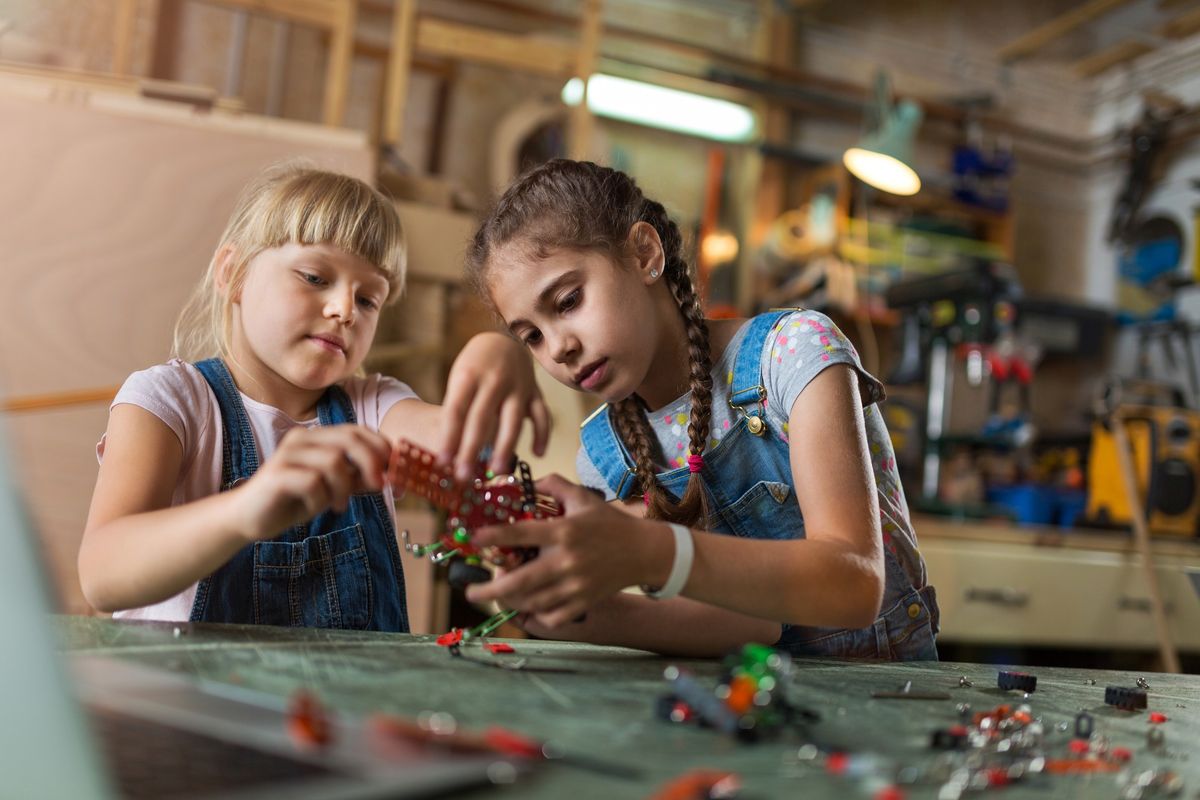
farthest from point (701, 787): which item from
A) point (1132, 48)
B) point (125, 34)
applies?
point (1132, 48)

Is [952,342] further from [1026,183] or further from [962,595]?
[1026,183]

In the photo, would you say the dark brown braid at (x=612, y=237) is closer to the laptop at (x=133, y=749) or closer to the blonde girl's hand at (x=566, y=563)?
the blonde girl's hand at (x=566, y=563)

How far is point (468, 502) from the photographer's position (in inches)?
30.9

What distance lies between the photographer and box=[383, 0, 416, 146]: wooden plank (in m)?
2.78

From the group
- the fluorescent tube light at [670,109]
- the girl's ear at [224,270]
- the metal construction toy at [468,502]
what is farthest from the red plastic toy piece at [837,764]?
the fluorescent tube light at [670,109]

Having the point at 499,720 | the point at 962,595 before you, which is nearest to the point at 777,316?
the point at 499,720

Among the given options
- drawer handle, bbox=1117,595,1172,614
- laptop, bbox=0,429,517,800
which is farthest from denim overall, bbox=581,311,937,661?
drawer handle, bbox=1117,595,1172,614

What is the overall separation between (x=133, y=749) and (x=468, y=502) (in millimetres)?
363

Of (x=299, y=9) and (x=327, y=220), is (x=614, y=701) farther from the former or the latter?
(x=299, y=9)

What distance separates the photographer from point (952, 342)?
11.2 ft

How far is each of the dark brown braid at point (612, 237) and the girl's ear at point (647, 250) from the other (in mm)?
14

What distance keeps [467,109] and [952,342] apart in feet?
6.52

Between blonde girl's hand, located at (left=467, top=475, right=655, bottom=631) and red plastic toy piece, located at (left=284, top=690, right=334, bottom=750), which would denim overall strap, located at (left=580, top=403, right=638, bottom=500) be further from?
red plastic toy piece, located at (left=284, top=690, right=334, bottom=750)

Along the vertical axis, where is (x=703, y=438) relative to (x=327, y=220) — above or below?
below
